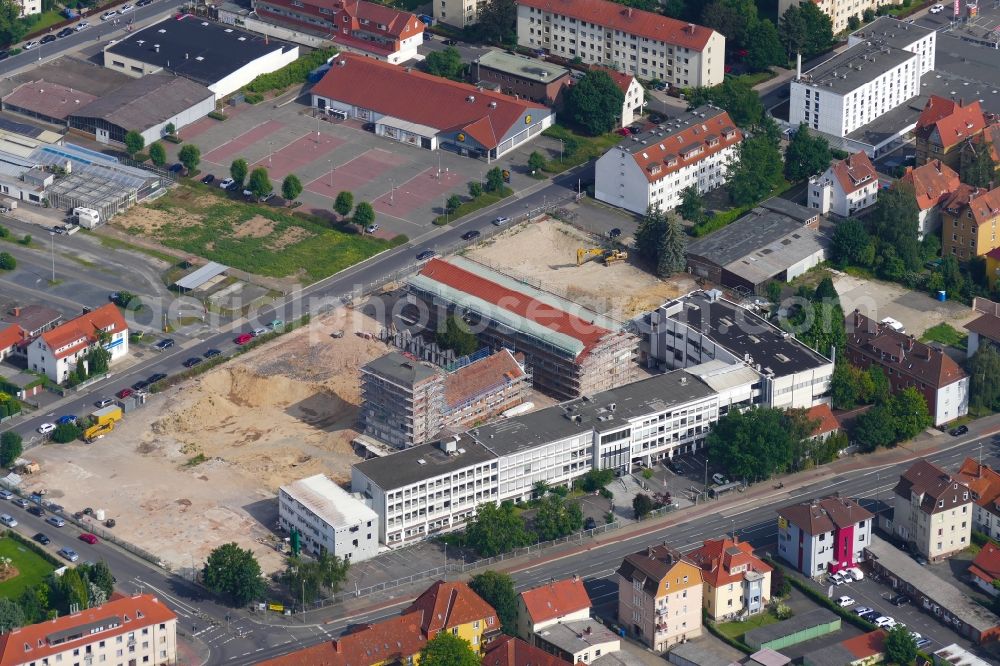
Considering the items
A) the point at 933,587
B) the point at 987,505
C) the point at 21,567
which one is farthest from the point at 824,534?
the point at 21,567

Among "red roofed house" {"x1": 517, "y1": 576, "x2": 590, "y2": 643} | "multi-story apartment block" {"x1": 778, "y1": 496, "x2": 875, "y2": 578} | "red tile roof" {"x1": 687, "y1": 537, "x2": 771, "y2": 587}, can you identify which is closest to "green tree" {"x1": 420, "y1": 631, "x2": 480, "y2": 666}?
"red roofed house" {"x1": 517, "y1": 576, "x2": 590, "y2": 643}

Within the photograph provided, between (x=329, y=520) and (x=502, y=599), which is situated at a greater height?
(x=329, y=520)

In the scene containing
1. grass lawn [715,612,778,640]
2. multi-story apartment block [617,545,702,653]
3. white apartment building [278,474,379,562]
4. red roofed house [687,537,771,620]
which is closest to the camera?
multi-story apartment block [617,545,702,653]

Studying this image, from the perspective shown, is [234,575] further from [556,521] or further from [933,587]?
[933,587]

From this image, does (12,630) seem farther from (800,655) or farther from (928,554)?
(928,554)

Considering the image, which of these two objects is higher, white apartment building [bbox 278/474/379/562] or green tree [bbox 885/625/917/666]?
white apartment building [bbox 278/474/379/562]

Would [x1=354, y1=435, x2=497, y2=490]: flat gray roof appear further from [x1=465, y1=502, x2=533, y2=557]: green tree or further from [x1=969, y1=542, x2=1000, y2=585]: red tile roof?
[x1=969, y1=542, x2=1000, y2=585]: red tile roof
